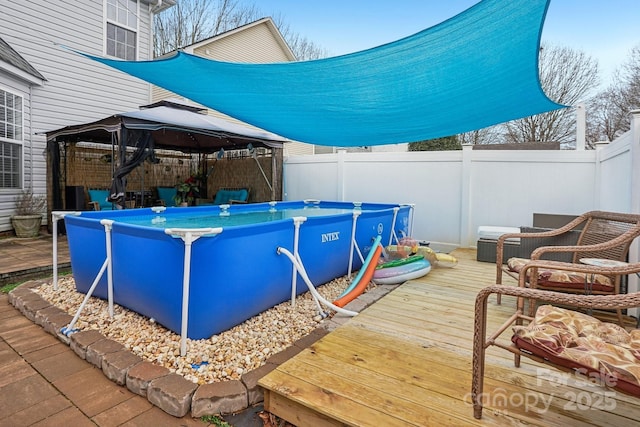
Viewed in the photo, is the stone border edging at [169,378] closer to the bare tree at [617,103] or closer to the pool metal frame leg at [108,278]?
the pool metal frame leg at [108,278]

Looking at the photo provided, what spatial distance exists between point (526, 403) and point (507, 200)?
17.4 ft

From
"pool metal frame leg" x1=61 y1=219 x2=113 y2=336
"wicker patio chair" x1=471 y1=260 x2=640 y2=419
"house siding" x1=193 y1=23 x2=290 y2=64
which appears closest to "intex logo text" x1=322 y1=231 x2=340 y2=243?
"pool metal frame leg" x1=61 y1=219 x2=113 y2=336

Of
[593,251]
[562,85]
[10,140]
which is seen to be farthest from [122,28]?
[562,85]

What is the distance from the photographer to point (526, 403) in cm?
191

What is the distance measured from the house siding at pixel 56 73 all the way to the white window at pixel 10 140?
0.56 feet

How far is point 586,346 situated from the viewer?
159 centimetres

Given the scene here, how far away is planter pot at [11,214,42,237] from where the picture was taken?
7.08 metres

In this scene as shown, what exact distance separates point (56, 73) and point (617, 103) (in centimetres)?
2097

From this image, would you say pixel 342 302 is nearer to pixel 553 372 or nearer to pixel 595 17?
pixel 553 372

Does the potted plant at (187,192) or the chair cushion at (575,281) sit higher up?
the potted plant at (187,192)

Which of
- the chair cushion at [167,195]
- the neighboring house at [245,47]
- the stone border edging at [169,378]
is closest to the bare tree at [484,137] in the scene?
the neighboring house at [245,47]

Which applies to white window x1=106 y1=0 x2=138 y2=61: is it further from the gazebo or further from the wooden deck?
the wooden deck

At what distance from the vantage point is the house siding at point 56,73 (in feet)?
24.9

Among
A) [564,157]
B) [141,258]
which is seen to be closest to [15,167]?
[141,258]
